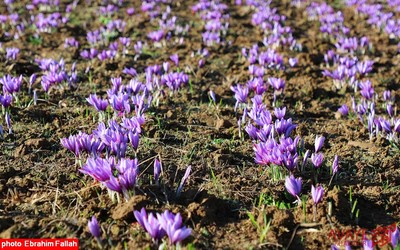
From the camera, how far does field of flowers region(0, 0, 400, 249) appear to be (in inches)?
123

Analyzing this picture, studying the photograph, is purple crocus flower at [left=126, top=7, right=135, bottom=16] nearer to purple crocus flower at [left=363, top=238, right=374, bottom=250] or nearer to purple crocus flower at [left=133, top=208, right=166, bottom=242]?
purple crocus flower at [left=133, top=208, right=166, bottom=242]

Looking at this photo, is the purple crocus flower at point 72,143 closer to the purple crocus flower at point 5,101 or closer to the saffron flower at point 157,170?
the saffron flower at point 157,170

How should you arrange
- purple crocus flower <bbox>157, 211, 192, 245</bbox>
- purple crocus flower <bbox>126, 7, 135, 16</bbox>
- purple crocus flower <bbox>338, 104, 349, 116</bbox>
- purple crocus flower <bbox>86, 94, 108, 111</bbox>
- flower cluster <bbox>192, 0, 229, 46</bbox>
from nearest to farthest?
purple crocus flower <bbox>157, 211, 192, 245</bbox> → purple crocus flower <bbox>86, 94, 108, 111</bbox> → purple crocus flower <bbox>338, 104, 349, 116</bbox> → flower cluster <bbox>192, 0, 229, 46</bbox> → purple crocus flower <bbox>126, 7, 135, 16</bbox>

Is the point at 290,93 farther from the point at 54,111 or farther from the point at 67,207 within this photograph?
the point at 67,207

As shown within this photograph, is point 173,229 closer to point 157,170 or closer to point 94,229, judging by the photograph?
point 94,229

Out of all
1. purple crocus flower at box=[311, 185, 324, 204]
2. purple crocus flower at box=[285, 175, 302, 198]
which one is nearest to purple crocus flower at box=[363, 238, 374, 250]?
purple crocus flower at box=[311, 185, 324, 204]

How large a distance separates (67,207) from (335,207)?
1919 mm

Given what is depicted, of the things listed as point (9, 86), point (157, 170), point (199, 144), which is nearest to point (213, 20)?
point (9, 86)

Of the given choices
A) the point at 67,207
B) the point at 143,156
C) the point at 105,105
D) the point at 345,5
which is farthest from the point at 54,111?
the point at 345,5

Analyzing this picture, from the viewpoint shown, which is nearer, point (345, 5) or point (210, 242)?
point (210, 242)

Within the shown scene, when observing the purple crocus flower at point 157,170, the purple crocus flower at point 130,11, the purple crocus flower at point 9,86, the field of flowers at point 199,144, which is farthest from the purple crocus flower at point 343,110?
the purple crocus flower at point 130,11

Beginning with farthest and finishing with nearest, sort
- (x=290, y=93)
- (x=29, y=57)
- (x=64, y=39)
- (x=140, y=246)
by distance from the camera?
1. (x=64, y=39)
2. (x=29, y=57)
3. (x=290, y=93)
4. (x=140, y=246)

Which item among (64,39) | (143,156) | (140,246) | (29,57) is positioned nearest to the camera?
(140,246)

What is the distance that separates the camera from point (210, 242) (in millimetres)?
3059
